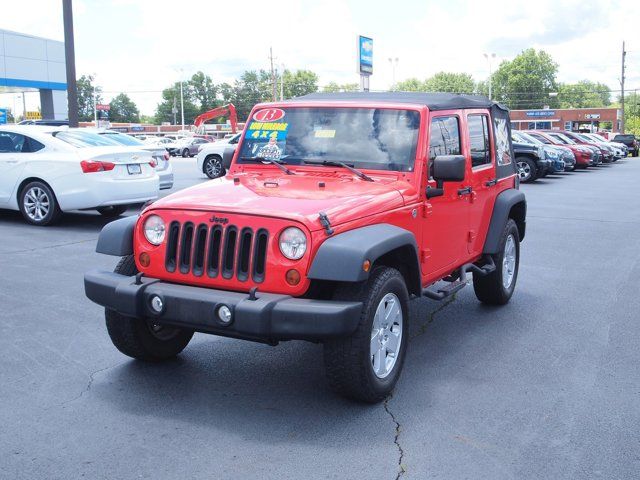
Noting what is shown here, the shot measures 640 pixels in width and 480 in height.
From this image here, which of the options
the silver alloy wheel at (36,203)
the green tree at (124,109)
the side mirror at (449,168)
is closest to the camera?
the side mirror at (449,168)

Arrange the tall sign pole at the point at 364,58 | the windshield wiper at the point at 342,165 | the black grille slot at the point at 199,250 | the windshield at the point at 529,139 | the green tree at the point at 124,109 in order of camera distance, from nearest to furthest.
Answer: the black grille slot at the point at 199,250, the windshield wiper at the point at 342,165, the windshield at the point at 529,139, the tall sign pole at the point at 364,58, the green tree at the point at 124,109

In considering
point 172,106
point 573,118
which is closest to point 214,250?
point 573,118

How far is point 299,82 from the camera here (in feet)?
480

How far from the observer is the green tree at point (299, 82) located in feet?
475

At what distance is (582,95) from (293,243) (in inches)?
6524

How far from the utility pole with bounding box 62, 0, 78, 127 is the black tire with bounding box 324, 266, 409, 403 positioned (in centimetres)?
1507

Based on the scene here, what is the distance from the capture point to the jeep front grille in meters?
4.11

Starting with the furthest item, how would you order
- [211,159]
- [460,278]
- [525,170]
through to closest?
[525,170], [211,159], [460,278]

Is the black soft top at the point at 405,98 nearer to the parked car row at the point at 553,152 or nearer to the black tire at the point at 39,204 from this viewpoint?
the black tire at the point at 39,204

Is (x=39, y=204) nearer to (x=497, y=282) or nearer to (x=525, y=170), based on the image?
(x=497, y=282)

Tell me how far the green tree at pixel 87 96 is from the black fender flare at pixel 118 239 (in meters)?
156

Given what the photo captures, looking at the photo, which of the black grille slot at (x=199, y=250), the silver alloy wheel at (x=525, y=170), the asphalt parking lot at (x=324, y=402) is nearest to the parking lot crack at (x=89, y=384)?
the asphalt parking lot at (x=324, y=402)

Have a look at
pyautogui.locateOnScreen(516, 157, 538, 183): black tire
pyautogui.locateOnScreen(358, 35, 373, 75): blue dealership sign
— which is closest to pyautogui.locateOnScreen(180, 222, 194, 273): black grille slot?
pyautogui.locateOnScreen(516, 157, 538, 183): black tire

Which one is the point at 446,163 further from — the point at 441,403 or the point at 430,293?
the point at 441,403
